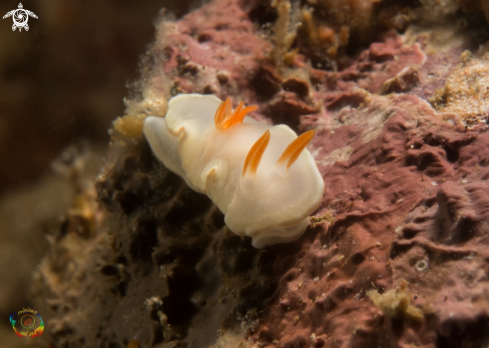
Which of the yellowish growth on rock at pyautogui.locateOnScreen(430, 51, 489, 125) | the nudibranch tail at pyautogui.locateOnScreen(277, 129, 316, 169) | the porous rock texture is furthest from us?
the yellowish growth on rock at pyautogui.locateOnScreen(430, 51, 489, 125)

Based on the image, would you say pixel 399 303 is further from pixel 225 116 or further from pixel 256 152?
A: pixel 225 116

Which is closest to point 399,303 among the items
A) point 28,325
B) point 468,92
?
point 468,92

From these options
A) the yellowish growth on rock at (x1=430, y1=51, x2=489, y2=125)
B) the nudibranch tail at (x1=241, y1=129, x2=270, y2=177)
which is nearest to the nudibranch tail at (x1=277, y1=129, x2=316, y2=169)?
the nudibranch tail at (x1=241, y1=129, x2=270, y2=177)

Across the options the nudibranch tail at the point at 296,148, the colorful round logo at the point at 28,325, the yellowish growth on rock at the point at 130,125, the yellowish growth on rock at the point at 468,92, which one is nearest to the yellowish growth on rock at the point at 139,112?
the yellowish growth on rock at the point at 130,125

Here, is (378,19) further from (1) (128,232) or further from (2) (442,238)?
(1) (128,232)

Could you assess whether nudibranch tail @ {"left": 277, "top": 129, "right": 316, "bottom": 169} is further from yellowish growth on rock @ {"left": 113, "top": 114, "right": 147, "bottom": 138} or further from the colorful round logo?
the colorful round logo
